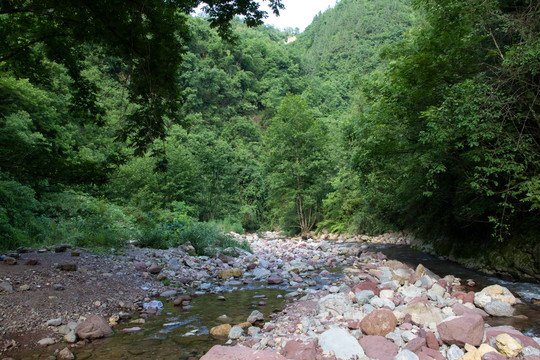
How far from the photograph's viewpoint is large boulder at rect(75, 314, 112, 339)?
3766mm

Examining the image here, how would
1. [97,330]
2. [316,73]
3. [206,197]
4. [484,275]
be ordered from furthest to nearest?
[316,73]
[206,197]
[484,275]
[97,330]

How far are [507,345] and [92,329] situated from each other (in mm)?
4899

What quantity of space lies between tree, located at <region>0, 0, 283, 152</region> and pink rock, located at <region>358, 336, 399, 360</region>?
438 cm

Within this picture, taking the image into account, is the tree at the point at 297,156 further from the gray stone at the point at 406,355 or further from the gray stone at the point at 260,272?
the gray stone at the point at 406,355

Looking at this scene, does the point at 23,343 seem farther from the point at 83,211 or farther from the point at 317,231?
the point at 317,231

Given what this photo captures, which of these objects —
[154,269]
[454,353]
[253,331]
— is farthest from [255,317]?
[154,269]

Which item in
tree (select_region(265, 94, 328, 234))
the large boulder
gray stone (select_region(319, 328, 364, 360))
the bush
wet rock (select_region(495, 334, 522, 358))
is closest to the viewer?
wet rock (select_region(495, 334, 522, 358))

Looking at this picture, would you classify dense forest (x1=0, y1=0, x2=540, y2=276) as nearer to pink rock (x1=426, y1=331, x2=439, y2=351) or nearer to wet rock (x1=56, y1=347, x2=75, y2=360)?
wet rock (x1=56, y1=347, x2=75, y2=360)

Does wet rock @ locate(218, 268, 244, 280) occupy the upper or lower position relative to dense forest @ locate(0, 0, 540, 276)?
lower

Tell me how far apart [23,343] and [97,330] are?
29.8 inches

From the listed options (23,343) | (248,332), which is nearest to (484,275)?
(248,332)

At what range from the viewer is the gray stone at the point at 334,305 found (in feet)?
14.8

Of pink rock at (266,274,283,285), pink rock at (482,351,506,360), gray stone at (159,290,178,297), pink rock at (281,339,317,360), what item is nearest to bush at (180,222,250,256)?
pink rock at (266,274,283,285)

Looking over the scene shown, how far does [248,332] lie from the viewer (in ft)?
13.2
